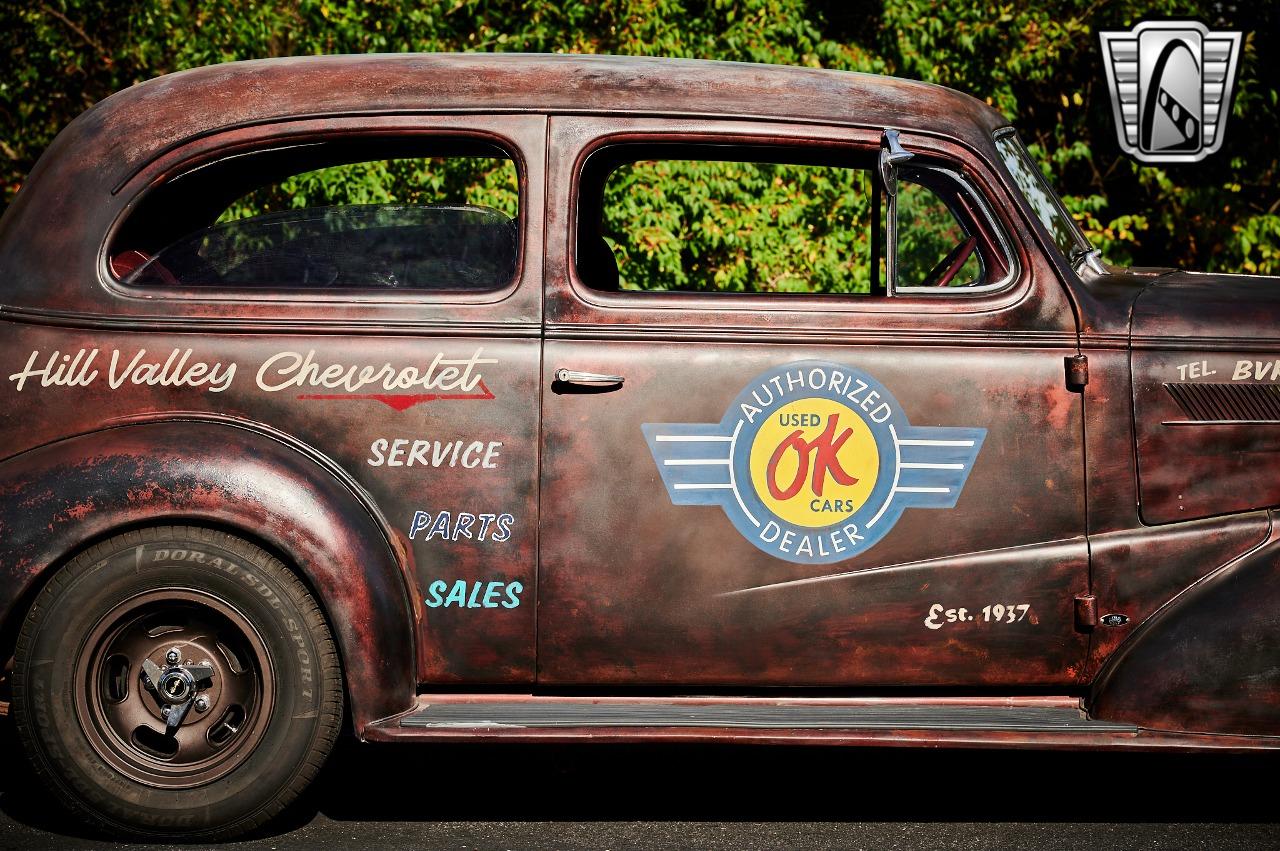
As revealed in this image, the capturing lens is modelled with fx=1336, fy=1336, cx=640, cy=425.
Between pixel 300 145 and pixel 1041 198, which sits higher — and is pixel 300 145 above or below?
above

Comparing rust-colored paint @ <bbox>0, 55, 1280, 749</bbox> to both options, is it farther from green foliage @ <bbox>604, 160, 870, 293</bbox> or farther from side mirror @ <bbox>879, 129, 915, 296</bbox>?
green foliage @ <bbox>604, 160, 870, 293</bbox>

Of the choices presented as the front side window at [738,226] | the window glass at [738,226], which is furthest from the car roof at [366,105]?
the window glass at [738,226]

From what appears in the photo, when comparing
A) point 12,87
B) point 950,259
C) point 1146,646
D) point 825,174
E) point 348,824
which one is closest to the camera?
point 1146,646

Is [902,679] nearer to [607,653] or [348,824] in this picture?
[607,653]

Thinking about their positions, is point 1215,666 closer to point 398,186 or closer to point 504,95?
point 504,95

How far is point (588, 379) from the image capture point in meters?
3.47

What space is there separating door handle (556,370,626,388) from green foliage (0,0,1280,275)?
3.56 m

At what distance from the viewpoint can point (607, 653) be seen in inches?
137

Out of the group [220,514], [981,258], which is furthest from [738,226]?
[220,514]

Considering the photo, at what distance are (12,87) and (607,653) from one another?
7.48m

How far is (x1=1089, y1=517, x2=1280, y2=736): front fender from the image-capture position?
3346 millimetres

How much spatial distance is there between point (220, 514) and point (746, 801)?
1686 millimetres

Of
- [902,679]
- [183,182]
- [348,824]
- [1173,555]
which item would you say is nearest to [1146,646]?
[1173,555]

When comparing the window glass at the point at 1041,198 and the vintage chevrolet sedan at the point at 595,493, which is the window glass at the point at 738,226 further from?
the vintage chevrolet sedan at the point at 595,493
